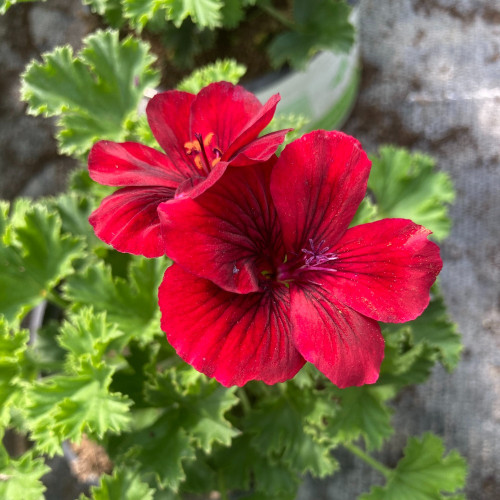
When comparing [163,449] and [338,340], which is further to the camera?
[163,449]

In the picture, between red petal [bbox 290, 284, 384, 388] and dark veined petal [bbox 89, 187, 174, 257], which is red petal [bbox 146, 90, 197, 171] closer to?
dark veined petal [bbox 89, 187, 174, 257]

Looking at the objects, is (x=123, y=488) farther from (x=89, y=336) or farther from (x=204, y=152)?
(x=204, y=152)

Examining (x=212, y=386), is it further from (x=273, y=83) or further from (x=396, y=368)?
(x=273, y=83)

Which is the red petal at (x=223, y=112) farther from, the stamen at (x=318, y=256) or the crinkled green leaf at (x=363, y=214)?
the crinkled green leaf at (x=363, y=214)

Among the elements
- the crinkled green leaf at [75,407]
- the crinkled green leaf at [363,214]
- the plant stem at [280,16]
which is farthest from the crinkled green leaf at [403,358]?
the plant stem at [280,16]

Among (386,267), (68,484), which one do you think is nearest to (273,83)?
(386,267)

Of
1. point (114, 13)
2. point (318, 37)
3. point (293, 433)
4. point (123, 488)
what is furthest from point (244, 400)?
point (114, 13)

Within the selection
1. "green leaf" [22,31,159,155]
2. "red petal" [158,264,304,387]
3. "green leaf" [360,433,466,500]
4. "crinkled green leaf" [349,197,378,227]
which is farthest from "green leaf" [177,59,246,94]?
"green leaf" [360,433,466,500]

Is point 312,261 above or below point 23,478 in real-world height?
above
